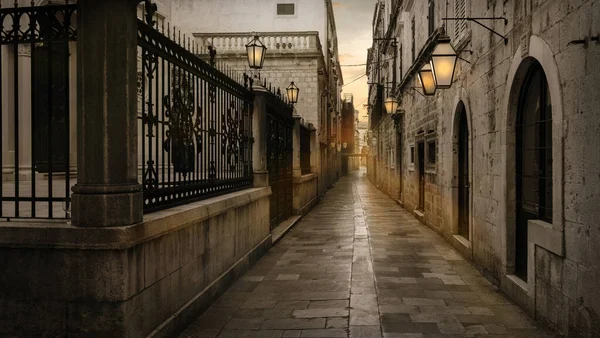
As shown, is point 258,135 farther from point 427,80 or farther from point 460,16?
point 460,16

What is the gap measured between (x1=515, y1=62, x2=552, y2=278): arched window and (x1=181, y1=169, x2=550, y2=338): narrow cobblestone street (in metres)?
1.08

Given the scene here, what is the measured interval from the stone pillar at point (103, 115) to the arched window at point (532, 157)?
454 cm

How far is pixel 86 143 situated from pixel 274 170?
7947mm

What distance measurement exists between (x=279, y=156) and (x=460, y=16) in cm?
551

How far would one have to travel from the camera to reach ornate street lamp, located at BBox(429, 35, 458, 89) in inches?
321

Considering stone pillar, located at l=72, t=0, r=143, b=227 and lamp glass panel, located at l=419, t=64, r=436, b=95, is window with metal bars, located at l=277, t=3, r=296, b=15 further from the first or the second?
stone pillar, located at l=72, t=0, r=143, b=227

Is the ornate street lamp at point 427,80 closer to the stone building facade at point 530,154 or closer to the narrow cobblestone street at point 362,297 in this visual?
the stone building facade at point 530,154

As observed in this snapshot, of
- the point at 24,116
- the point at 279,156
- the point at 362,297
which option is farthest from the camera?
the point at 279,156

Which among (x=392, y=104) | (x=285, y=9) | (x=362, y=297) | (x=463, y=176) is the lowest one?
(x=362, y=297)

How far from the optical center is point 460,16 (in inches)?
367

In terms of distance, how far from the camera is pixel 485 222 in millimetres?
7426

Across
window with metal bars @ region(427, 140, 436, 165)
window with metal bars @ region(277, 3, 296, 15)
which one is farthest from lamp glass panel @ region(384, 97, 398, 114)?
window with metal bars @ region(277, 3, 296, 15)

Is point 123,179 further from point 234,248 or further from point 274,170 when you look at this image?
point 274,170

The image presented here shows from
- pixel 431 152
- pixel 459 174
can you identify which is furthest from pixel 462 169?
pixel 431 152
